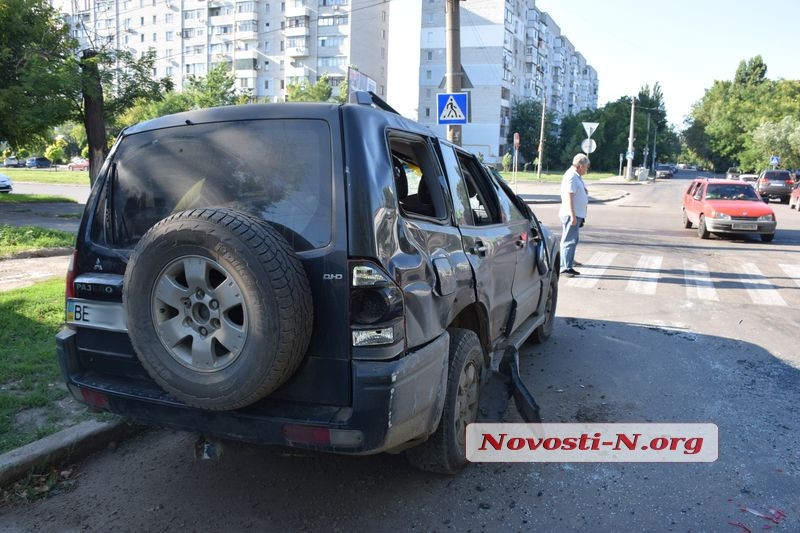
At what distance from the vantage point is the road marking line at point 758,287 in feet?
28.6

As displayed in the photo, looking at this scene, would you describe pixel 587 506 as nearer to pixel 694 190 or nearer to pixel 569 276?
pixel 569 276

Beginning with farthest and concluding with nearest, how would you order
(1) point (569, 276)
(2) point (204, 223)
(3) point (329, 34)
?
(3) point (329, 34)
(1) point (569, 276)
(2) point (204, 223)

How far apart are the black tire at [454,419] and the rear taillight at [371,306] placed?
76 cm

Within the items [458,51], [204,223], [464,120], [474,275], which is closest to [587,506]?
[474,275]

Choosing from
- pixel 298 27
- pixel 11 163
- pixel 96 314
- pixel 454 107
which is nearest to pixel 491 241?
pixel 96 314

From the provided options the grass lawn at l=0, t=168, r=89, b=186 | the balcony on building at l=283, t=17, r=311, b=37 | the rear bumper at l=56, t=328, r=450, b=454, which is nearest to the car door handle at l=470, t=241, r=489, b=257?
the rear bumper at l=56, t=328, r=450, b=454

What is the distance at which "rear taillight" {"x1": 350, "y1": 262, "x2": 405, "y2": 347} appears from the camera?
2637 mm

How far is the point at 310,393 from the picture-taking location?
8.88ft

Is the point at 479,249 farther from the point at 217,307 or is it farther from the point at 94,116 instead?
the point at 94,116

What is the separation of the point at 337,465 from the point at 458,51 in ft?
35.2

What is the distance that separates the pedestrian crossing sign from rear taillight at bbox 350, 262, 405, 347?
10.2m

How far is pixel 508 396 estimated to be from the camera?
4363mm

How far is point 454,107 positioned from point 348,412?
10.6 m

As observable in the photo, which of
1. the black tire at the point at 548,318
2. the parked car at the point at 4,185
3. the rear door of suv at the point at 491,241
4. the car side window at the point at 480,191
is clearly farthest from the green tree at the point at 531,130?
the car side window at the point at 480,191
